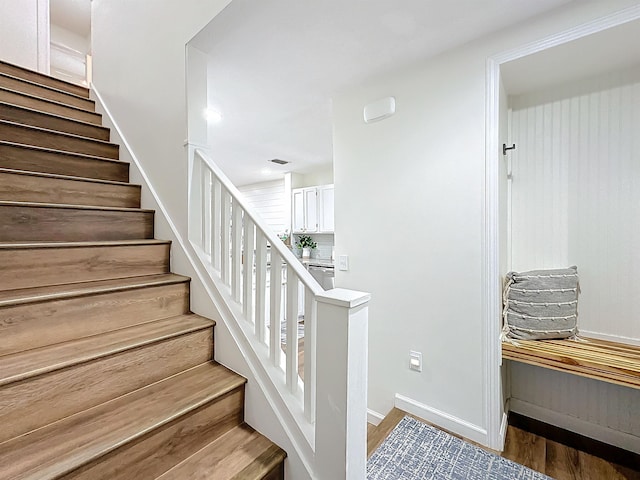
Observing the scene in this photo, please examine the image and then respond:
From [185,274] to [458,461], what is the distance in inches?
72.7

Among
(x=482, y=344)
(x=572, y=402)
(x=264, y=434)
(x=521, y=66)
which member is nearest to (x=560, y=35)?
(x=521, y=66)

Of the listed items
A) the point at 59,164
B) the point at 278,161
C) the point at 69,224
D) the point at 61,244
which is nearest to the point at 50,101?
the point at 59,164

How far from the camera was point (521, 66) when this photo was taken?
5.74ft

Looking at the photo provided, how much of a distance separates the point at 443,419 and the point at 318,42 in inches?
98.6

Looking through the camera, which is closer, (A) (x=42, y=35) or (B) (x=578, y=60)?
(B) (x=578, y=60)

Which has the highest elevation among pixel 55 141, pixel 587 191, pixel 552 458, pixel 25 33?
pixel 25 33

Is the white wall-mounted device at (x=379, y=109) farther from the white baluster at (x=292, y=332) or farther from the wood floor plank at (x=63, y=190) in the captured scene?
the wood floor plank at (x=63, y=190)

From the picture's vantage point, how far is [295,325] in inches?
50.9

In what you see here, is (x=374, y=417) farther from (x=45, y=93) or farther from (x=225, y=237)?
(x=45, y=93)

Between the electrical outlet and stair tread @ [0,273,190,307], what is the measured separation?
157 cm

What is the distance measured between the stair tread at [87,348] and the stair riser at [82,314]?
0.10ft

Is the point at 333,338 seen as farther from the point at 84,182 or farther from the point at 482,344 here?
the point at 84,182

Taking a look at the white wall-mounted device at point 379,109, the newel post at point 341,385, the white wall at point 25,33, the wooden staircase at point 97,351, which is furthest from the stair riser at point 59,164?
the white wall at point 25,33

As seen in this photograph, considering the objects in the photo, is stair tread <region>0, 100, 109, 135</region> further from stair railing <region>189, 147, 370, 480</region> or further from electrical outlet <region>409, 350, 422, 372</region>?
electrical outlet <region>409, 350, 422, 372</region>
